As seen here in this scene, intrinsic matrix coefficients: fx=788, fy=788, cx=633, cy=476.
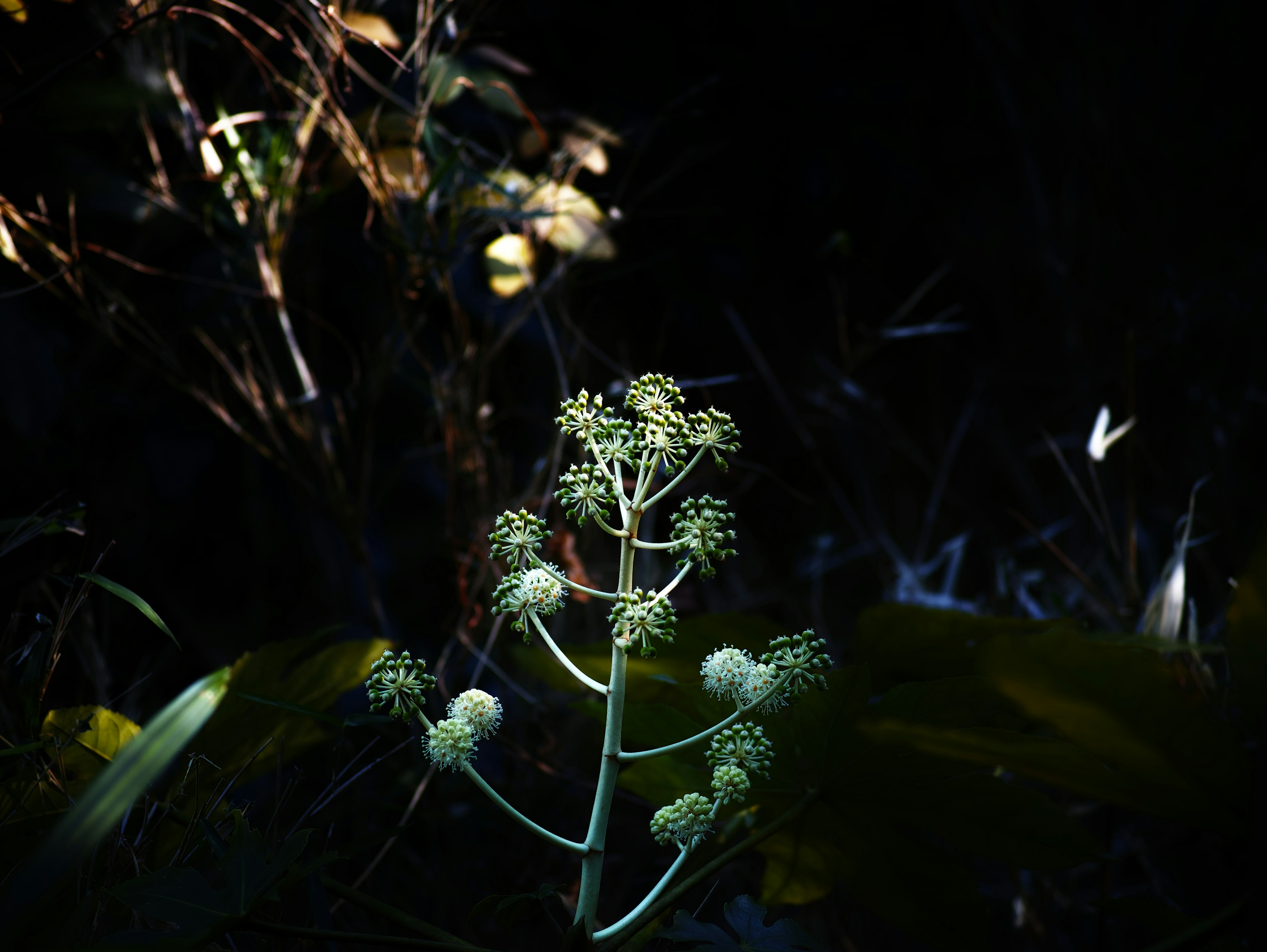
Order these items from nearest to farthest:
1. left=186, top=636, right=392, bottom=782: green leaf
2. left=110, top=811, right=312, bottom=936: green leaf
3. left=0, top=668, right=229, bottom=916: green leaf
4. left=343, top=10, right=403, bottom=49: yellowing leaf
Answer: left=0, top=668, right=229, bottom=916: green leaf < left=110, top=811, right=312, bottom=936: green leaf < left=186, top=636, right=392, bottom=782: green leaf < left=343, top=10, right=403, bottom=49: yellowing leaf

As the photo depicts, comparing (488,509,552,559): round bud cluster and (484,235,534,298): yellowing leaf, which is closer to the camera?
(488,509,552,559): round bud cluster

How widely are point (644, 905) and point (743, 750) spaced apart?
0.31 ft

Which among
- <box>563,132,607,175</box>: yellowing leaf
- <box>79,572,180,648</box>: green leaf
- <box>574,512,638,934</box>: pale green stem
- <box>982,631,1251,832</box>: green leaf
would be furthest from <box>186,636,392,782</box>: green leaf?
<box>563,132,607,175</box>: yellowing leaf

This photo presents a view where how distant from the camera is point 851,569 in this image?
3.85 ft

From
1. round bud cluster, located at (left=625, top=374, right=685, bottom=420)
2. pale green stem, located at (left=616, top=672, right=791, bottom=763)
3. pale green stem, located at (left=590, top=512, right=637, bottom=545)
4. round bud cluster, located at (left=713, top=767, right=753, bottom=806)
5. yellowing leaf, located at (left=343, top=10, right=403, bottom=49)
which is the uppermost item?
yellowing leaf, located at (left=343, top=10, right=403, bottom=49)

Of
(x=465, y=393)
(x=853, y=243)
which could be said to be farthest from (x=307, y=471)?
(x=853, y=243)

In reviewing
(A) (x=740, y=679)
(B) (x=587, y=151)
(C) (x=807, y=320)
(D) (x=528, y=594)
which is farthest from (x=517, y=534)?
(C) (x=807, y=320)

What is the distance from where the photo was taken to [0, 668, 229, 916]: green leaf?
25 centimetres

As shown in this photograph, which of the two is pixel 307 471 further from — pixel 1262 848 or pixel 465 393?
pixel 1262 848

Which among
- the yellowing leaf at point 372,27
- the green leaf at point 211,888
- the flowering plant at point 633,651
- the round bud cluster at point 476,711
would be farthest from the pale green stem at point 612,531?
the yellowing leaf at point 372,27

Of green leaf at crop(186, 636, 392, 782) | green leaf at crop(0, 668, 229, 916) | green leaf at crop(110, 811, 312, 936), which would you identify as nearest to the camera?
green leaf at crop(0, 668, 229, 916)

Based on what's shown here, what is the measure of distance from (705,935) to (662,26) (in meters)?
1.16

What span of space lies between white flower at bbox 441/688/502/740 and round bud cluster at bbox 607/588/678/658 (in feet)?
0.24

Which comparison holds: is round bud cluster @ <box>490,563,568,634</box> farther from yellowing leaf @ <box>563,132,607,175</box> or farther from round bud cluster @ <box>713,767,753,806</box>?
yellowing leaf @ <box>563,132,607,175</box>
